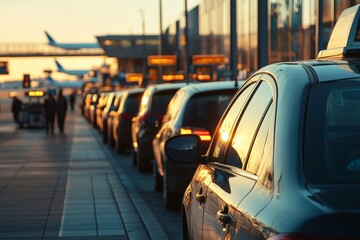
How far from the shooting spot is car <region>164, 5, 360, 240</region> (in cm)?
349

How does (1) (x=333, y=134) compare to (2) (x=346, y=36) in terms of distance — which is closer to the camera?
(1) (x=333, y=134)

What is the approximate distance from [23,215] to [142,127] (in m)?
6.67

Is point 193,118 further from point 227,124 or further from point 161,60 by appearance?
point 161,60

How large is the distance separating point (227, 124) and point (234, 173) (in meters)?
0.91

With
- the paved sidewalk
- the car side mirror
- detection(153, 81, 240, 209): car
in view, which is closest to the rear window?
detection(153, 81, 240, 209): car

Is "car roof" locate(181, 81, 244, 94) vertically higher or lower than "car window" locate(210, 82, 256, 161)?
lower

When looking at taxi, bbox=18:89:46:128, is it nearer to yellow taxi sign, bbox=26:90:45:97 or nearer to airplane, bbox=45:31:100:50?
yellow taxi sign, bbox=26:90:45:97

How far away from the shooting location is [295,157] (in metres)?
3.87

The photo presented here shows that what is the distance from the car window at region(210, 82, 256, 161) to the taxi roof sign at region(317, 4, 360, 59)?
453 millimetres

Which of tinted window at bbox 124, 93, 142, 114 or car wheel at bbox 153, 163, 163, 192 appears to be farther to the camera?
tinted window at bbox 124, 93, 142, 114

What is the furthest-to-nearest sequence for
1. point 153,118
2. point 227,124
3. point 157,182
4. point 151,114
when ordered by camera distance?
point 151,114, point 153,118, point 157,182, point 227,124

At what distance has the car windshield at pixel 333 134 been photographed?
386cm

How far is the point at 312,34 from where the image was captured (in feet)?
127

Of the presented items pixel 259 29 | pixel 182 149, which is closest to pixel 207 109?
pixel 182 149
